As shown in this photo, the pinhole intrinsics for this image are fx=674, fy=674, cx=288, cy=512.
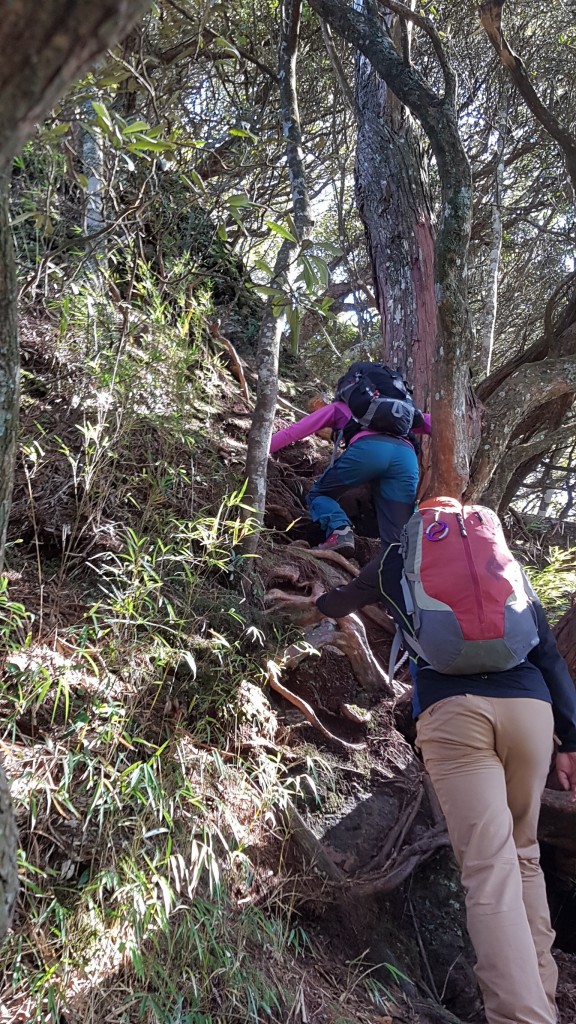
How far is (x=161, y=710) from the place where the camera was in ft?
10.1

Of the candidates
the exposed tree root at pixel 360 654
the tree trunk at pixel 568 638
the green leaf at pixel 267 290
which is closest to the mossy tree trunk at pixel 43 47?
the green leaf at pixel 267 290

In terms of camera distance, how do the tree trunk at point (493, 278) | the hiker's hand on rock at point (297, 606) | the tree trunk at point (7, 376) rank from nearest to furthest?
the tree trunk at point (7, 376) < the hiker's hand on rock at point (297, 606) < the tree trunk at point (493, 278)

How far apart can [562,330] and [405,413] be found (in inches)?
76.1

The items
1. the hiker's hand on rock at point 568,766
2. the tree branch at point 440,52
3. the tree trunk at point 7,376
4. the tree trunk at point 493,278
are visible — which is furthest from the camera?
the tree trunk at point 493,278

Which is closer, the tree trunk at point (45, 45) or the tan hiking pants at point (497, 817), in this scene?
the tree trunk at point (45, 45)

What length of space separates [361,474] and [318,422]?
1.65 feet

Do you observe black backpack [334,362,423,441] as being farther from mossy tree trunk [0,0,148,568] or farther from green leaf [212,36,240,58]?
mossy tree trunk [0,0,148,568]

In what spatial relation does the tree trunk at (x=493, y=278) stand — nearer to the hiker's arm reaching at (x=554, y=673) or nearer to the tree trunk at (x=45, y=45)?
the hiker's arm reaching at (x=554, y=673)

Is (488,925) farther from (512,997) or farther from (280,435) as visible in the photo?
(280,435)

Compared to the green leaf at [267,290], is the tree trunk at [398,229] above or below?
above

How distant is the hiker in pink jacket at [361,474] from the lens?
179 inches

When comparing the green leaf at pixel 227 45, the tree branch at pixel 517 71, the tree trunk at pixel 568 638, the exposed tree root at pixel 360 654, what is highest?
the tree branch at pixel 517 71

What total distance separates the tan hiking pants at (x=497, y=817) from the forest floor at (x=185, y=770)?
685 mm

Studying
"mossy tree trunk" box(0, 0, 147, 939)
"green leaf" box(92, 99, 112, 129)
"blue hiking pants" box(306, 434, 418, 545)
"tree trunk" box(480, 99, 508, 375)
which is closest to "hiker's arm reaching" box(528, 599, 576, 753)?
"blue hiking pants" box(306, 434, 418, 545)
